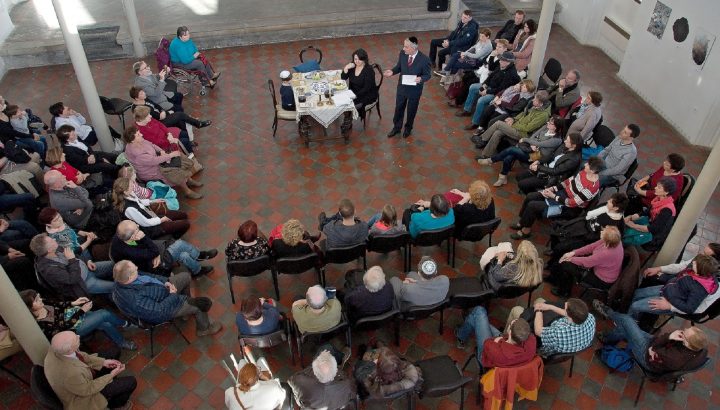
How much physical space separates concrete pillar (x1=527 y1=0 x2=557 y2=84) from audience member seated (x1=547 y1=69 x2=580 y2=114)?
1.98 ft

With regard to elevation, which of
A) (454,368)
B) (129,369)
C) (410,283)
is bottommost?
(129,369)

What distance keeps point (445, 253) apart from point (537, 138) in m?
2.19

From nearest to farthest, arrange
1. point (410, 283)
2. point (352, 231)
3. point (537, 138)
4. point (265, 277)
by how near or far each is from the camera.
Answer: point (410, 283) < point (352, 231) < point (265, 277) < point (537, 138)

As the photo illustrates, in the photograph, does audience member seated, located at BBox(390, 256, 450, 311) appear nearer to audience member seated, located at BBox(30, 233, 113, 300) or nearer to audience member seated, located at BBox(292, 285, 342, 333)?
audience member seated, located at BBox(292, 285, 342, 333)

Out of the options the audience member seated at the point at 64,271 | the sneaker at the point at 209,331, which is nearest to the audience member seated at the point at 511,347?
the sneaker at the point at 209,331

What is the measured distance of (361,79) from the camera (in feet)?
26.2

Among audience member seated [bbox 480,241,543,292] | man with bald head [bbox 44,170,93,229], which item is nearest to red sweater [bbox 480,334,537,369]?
audience member seated [bbox 480,241,543,292]

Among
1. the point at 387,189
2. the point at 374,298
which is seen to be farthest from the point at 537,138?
the point at 374,298

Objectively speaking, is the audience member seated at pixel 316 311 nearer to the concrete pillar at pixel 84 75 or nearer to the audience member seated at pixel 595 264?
the audience member seated at pixel 595 264

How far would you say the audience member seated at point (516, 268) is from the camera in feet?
16.0

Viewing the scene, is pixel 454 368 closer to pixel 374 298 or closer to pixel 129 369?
pixel 374 298

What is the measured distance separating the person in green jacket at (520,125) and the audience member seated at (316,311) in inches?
160

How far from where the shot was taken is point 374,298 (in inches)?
183

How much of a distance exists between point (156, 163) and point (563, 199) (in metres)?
5.10
